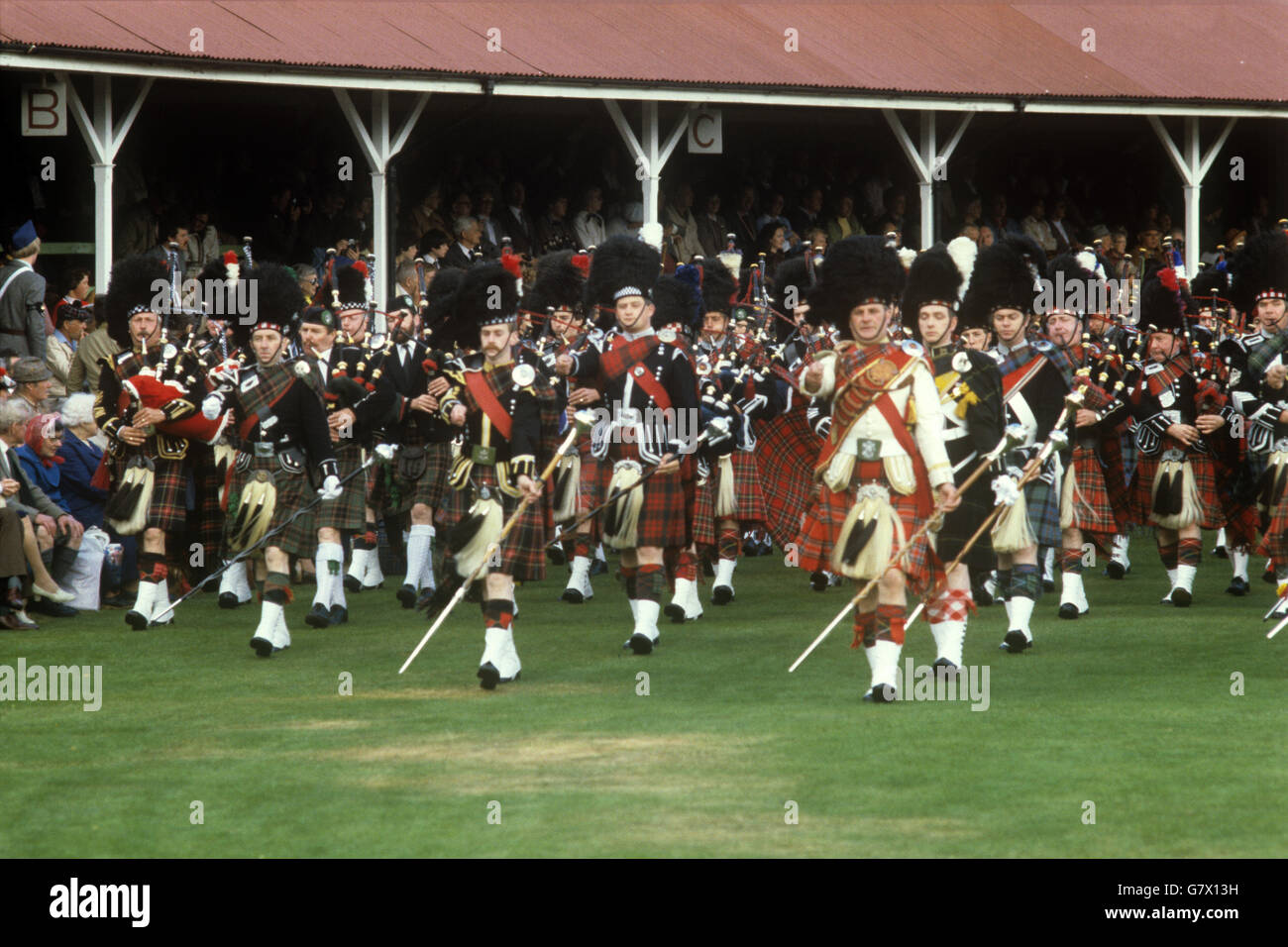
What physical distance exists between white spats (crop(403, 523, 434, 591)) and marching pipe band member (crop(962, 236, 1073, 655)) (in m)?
3.67

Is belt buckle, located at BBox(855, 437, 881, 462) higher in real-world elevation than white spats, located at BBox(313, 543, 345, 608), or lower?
higher

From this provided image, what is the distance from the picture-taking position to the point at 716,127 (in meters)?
21.4

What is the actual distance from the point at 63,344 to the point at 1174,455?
7775 millimetres

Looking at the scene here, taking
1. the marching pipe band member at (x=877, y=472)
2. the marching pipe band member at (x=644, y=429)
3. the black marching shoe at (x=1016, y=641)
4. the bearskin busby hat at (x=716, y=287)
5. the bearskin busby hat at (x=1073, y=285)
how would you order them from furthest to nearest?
1. the bearskin busby hat at (x=716, y=287)
2. the bearskin busby hat at (x=1073, y=285)
3. the marching pipe band member at (x=644, y=429)
4. the black marching shoe at (x=1016, y=641)
5. the marching pipe band member at (x=877, y=472)

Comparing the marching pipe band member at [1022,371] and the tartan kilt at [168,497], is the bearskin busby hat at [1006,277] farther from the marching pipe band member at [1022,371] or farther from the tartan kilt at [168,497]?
the tartan kilt at [168,497]

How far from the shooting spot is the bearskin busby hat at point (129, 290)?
42.9 ft

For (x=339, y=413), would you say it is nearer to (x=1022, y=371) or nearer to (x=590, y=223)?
(x=1022, y=371)

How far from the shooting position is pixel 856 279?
32.1ft

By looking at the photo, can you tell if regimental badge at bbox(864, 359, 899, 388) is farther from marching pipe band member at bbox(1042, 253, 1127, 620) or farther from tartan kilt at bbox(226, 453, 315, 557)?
tartan kilt at bbox(226, 453, 315, 557)

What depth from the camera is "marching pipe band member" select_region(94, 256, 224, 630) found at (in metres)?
12.3

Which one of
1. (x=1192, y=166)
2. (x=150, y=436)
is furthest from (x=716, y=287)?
(x=1192, y=166)

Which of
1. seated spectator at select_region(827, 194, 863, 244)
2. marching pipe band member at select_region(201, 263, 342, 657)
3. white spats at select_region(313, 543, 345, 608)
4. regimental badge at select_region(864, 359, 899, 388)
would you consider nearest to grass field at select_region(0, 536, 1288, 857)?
white spats at select_region(313, 543, 345, 608)

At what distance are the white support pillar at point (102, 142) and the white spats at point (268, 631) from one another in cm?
641

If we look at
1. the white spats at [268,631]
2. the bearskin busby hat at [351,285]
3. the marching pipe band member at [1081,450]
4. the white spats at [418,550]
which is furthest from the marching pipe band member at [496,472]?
the bearskin busby hat at [351,285]
